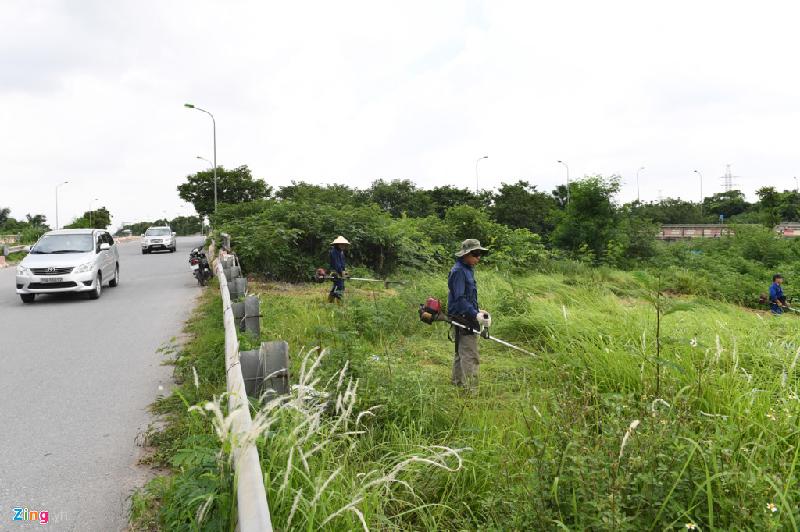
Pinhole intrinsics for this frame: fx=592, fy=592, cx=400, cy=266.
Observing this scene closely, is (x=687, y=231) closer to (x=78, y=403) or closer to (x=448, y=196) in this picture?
(x=448, y=196)

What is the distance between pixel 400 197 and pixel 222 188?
17.2 meters

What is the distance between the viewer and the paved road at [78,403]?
379 centimetres

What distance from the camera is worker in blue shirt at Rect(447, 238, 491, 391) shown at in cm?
629

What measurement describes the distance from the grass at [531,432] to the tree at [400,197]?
41.2 metres

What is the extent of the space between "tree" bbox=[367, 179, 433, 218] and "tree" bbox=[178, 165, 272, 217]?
11115 millimetres

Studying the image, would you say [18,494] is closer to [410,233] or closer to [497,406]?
[497,406]

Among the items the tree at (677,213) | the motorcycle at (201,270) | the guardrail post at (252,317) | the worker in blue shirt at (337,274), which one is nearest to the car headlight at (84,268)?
the motorcycle at (201,270)

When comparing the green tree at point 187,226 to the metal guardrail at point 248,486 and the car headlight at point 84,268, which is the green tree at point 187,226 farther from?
the metal guardrail at point 248,486

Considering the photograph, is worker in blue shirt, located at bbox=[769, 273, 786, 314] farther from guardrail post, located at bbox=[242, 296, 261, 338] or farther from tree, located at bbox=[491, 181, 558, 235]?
tree, located at bbox=[491, 181, 558, 235]

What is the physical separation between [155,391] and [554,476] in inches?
177

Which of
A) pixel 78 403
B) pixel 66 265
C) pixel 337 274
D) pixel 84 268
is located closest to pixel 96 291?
pixel 84 268

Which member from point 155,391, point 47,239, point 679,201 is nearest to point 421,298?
point 155,391

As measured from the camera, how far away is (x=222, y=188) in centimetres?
5572

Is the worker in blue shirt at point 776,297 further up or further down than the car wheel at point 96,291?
further down
